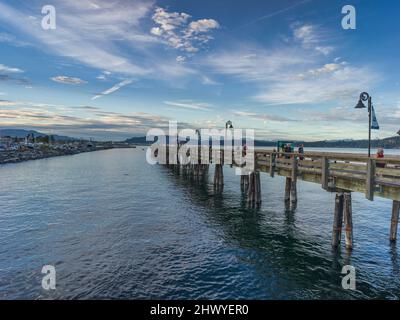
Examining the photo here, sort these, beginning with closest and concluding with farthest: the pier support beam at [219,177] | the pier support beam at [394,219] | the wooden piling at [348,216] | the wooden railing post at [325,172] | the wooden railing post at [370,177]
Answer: the wooden railing post at [370,177] < the wooden piling at [348,216] < the wooden railing post at [325,172] < the pier support beam at [394,219] < the pier support beam at [219,177]

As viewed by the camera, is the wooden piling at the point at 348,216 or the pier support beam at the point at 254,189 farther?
the pier support beam at the point at 254,189

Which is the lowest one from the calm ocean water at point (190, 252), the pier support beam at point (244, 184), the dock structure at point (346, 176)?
the calm ocean water at point (190, 252)

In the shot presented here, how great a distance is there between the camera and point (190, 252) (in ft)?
50.0

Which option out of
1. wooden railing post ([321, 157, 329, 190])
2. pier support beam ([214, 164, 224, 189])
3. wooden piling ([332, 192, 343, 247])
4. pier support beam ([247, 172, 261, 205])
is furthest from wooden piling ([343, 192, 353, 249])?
pier support beam ([214, 164, 224, 189])

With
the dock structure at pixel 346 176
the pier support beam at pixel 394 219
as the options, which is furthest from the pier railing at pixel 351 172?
the pier support beam at pixel 394 219

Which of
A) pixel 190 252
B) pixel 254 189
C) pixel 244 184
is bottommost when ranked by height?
pixel 190 252

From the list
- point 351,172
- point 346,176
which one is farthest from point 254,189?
point 351,172

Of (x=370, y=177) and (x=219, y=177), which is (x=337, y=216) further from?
(x=219, y=177)

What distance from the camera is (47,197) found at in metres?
32.6

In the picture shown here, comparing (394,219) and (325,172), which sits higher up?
(325,172)

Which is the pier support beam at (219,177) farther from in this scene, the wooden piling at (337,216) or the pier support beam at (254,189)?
the wooden piling at (337,216)

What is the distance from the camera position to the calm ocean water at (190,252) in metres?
11.4
